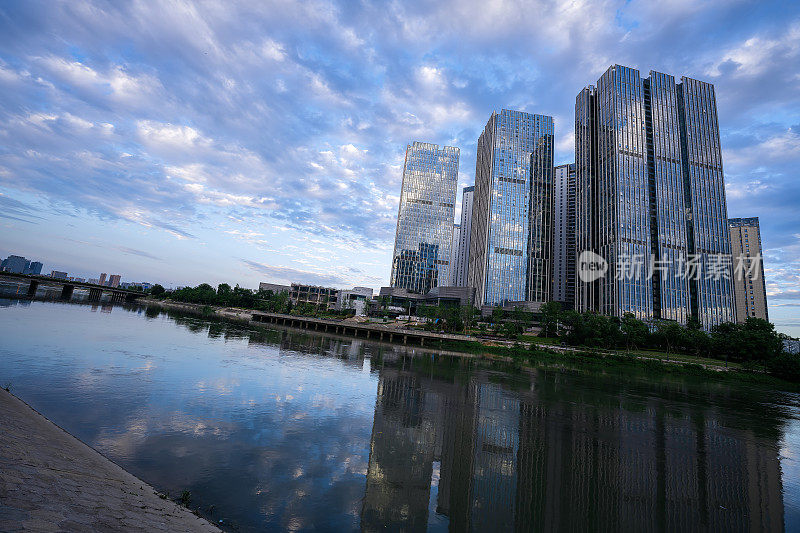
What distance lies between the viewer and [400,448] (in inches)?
605

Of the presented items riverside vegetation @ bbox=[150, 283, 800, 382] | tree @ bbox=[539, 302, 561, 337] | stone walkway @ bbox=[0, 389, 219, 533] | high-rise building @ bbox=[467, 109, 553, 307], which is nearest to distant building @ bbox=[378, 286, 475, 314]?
high-rise building @ bbox=[467, 109, 553, 307]

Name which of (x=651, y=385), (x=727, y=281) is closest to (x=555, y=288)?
(x=727, y=281)

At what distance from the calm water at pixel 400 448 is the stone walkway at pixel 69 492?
4.17 feet

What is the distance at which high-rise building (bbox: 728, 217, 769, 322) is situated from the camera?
559 ft

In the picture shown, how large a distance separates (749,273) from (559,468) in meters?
228

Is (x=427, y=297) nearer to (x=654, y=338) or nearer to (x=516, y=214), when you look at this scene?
(x=516, y=214)

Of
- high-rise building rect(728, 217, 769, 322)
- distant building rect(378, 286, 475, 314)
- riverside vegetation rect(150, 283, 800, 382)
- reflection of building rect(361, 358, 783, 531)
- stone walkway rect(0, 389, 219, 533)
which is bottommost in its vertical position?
reflection of building rect(361, 358, 783, 531)

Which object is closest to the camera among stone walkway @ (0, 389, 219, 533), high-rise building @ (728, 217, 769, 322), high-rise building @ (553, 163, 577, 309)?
stone walkway @ (0, 389, 219, 533)

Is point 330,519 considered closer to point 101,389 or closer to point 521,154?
point 101,389

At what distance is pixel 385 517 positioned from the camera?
9.99m

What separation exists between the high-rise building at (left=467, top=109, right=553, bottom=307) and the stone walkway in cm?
14048

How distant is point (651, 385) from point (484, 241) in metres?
110

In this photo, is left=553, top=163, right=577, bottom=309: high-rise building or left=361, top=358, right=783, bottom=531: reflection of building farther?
left=553, top=163, right=577, bottom=309: high-rise building

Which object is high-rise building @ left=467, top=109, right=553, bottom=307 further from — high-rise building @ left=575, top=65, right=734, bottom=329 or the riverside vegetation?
the riverside vegetation
